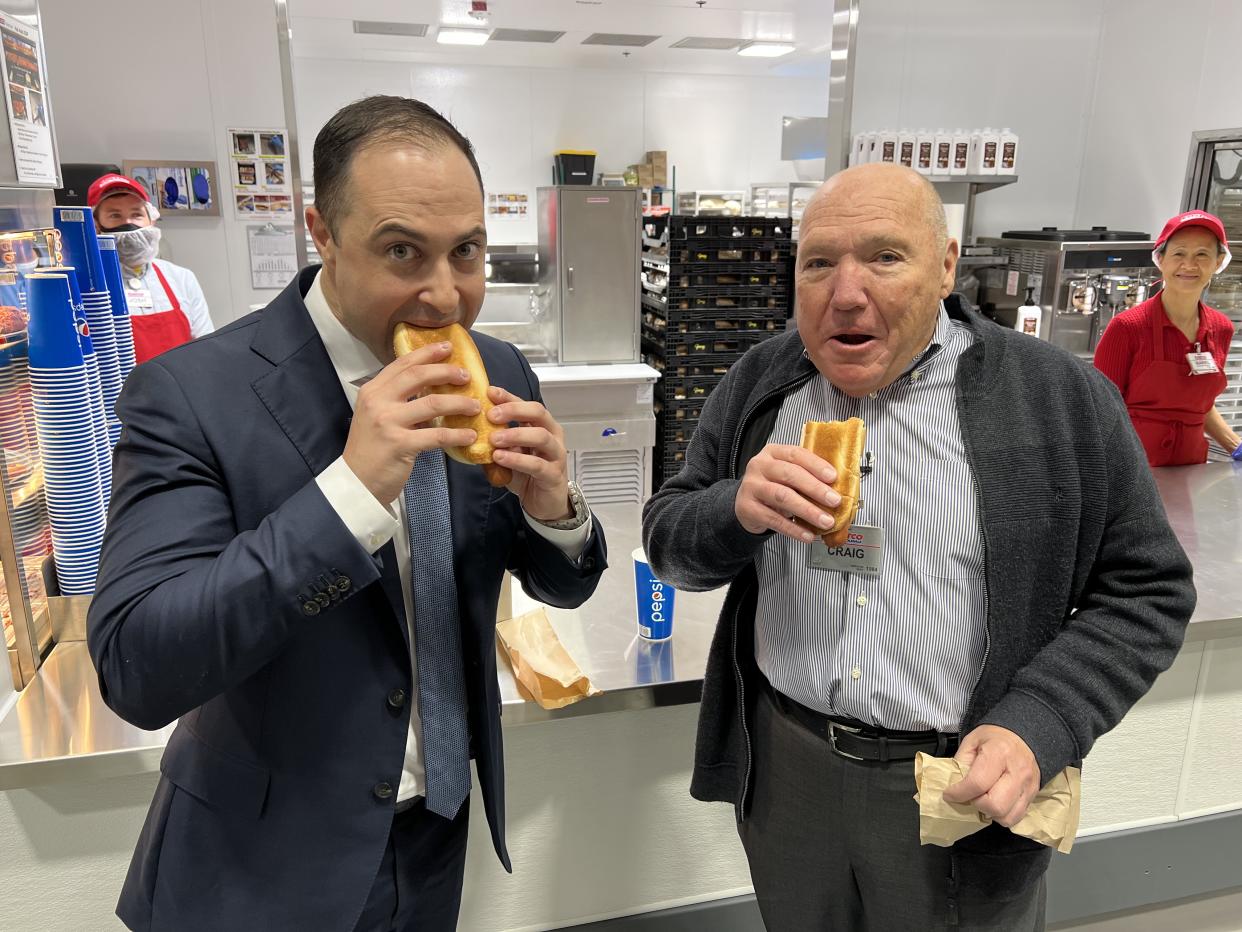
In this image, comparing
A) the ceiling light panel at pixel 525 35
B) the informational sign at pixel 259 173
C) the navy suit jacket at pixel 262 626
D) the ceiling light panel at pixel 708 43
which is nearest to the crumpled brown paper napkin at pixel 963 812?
the navy suit jacket at pixel 262 626

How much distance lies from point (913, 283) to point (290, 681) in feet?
3.54

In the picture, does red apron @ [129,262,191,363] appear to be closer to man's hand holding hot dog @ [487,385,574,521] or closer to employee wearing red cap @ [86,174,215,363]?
employee wearing red cap @ [86,174,215,363]

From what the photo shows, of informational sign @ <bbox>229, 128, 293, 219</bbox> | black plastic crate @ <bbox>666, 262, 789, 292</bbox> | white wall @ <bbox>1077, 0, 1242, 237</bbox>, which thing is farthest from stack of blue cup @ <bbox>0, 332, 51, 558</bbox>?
white wall @ <bbox>1077, 0, 1242, 237</bbox>

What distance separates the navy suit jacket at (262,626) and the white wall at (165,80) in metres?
4.63

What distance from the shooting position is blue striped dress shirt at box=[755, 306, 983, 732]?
1349 mm

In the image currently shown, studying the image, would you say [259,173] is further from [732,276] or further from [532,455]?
[532,455]

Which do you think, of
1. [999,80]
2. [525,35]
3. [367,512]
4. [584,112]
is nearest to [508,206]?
[584,112]

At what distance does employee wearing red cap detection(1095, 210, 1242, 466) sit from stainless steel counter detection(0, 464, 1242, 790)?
78 centimetres

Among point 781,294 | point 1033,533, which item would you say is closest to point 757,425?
point 1033,533

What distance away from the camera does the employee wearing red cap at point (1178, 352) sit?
3396 mm

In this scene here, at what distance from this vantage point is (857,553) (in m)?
1.38

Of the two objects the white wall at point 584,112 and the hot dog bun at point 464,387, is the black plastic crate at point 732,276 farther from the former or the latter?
the white wall at point 584,112

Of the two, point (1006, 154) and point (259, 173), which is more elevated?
point (1006, 154)

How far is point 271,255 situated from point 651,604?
4262 millimetres
